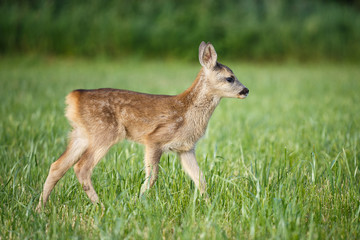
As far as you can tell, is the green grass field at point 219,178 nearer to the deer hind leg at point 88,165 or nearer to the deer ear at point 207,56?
the deer hind leg at point 88,165

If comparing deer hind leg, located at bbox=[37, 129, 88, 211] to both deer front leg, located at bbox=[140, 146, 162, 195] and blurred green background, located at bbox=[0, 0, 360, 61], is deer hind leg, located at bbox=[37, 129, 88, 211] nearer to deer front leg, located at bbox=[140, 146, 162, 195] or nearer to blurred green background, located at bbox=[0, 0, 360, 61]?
deer front leg, located at bbox=[140, 146, 162, 195]

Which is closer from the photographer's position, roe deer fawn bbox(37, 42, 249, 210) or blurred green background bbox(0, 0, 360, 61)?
roe deer fawn bbox(37, 42, 249, 210)

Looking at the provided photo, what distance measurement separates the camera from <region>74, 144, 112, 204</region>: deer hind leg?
322cm

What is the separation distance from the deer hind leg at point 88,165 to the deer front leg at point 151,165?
35 cm

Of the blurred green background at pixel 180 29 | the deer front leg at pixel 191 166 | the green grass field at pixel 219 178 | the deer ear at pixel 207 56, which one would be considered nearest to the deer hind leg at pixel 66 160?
the green grass field at pixel 219 178

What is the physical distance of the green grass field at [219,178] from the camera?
268 cm

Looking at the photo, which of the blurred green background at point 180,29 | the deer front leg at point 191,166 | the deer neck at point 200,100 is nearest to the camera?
the deer front leg at point 191,166

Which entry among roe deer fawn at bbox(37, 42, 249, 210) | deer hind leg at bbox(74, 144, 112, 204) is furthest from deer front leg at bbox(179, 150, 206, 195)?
deer hind leg at bbox(74, 144, 112, 204)

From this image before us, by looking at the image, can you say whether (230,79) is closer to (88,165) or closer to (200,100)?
(200,100)

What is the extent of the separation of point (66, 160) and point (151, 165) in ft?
2.23

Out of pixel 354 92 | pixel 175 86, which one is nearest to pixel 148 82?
pixel 175 86

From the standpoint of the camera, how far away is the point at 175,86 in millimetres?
9828

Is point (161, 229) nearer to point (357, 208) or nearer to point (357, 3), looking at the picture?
point (357, 208)

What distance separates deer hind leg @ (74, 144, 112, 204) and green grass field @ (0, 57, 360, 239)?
0.35 ft
